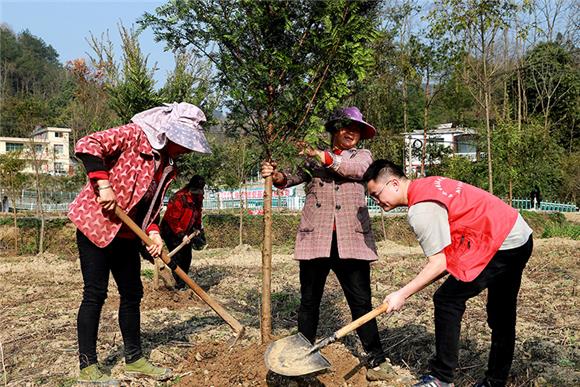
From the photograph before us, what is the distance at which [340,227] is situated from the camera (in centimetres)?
390

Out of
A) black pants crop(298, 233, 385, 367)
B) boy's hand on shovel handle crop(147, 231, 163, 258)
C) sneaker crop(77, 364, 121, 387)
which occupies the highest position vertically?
boy's hand on shovel handle crop(147, 231, 163, 258)

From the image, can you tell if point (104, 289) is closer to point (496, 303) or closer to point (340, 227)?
point (340, 227)

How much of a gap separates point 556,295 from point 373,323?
13.2ft

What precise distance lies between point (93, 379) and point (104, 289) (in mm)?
582

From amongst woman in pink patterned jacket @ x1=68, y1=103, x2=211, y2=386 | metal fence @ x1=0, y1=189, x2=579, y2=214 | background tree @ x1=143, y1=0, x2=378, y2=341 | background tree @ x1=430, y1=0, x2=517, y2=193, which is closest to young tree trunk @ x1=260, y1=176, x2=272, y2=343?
background tree @ x1=143, y1=0, x2=378, y2=341

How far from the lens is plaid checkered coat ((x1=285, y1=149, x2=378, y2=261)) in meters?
3.84

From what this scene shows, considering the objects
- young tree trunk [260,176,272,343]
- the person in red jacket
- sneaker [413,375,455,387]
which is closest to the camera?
sneaker [413,375,455,387]

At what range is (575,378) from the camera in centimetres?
373

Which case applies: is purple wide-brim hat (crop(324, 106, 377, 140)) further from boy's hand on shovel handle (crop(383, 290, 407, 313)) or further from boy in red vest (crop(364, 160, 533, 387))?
boy's hand on shovel handle (crop(383, 290, 407, 313))

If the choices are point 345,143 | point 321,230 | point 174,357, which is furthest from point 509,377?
point 174,357

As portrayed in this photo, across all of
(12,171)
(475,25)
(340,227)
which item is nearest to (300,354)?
(340,227)

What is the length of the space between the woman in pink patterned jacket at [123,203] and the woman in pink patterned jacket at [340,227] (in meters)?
0.71

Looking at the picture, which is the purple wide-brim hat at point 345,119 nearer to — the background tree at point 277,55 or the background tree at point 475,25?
the background tree at point 277,55

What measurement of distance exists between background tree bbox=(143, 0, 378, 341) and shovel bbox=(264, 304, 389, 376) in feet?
1.86
